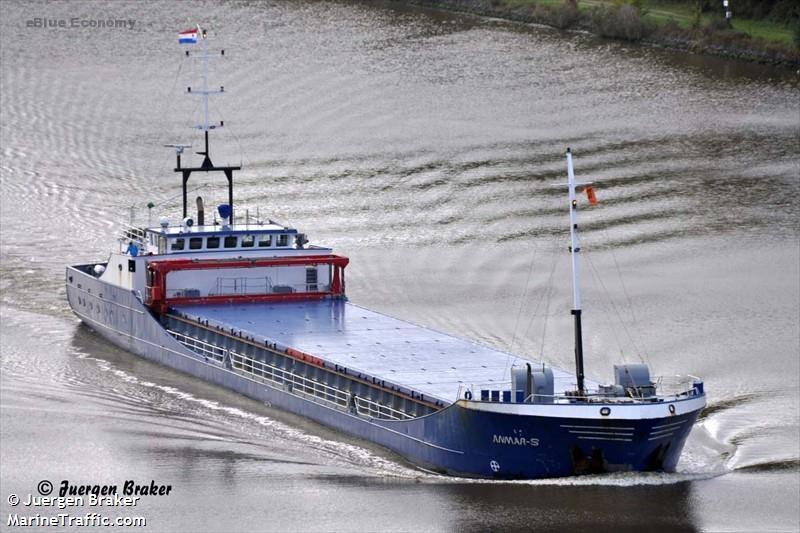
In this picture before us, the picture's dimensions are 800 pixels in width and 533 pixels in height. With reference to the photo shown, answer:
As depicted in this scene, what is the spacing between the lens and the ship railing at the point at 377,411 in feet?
142

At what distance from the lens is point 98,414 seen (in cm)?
4641

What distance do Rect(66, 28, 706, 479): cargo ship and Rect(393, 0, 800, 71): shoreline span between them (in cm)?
3963

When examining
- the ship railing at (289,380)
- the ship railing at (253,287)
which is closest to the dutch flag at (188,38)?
the ship railing at (253,287)

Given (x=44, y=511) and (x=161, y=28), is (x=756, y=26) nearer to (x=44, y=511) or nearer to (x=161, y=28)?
(x=161, y=28)

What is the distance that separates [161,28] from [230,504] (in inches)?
2301

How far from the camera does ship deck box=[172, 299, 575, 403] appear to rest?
43531mm

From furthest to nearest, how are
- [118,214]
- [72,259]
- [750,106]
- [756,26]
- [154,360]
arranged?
[756,26] < [750,106] < [118,214] < [72,259] < [154,360]

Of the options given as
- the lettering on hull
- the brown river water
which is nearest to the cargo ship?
the lettering on hull

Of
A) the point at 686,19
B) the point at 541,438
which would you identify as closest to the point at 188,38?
the point at 541,438

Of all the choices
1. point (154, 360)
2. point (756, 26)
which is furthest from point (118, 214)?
point (756, 26)

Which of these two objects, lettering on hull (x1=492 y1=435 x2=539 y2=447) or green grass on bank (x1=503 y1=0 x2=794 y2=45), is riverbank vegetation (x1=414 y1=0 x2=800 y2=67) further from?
lettering on hull (x1=492 y1=435 x2=539 y2=447)

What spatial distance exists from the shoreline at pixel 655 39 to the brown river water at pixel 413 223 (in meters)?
1.00

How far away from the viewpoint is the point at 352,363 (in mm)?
45750
